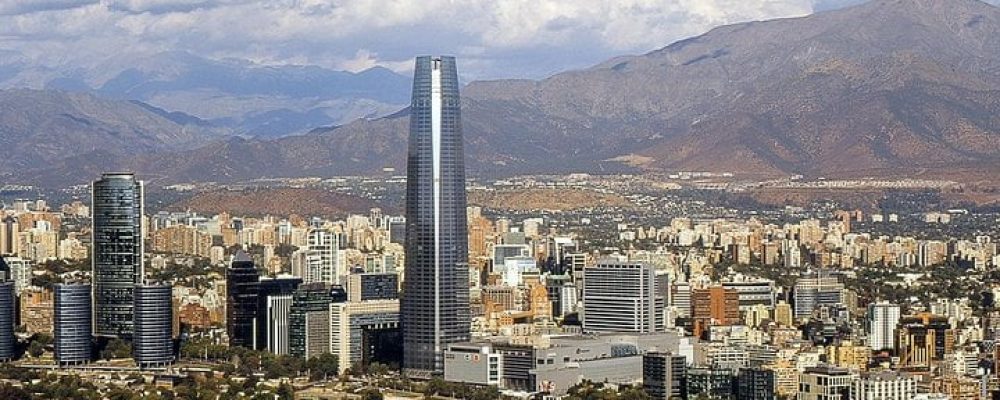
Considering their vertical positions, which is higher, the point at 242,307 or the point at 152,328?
the point at 242,307

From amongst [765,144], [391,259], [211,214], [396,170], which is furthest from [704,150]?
[391,259]

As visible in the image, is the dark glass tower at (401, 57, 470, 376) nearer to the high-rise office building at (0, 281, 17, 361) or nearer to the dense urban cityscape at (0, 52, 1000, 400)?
the dense urban cityscape at (0, 52, 1000, 400)

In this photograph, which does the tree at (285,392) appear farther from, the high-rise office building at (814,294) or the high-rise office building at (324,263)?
the high-rise office building at (814,294)

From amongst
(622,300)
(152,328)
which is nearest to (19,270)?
(152,328)

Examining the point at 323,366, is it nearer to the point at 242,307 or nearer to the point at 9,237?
the point at 242,307

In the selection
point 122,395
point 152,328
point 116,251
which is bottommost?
point 122,395

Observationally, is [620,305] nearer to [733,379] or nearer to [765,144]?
[733,379]
